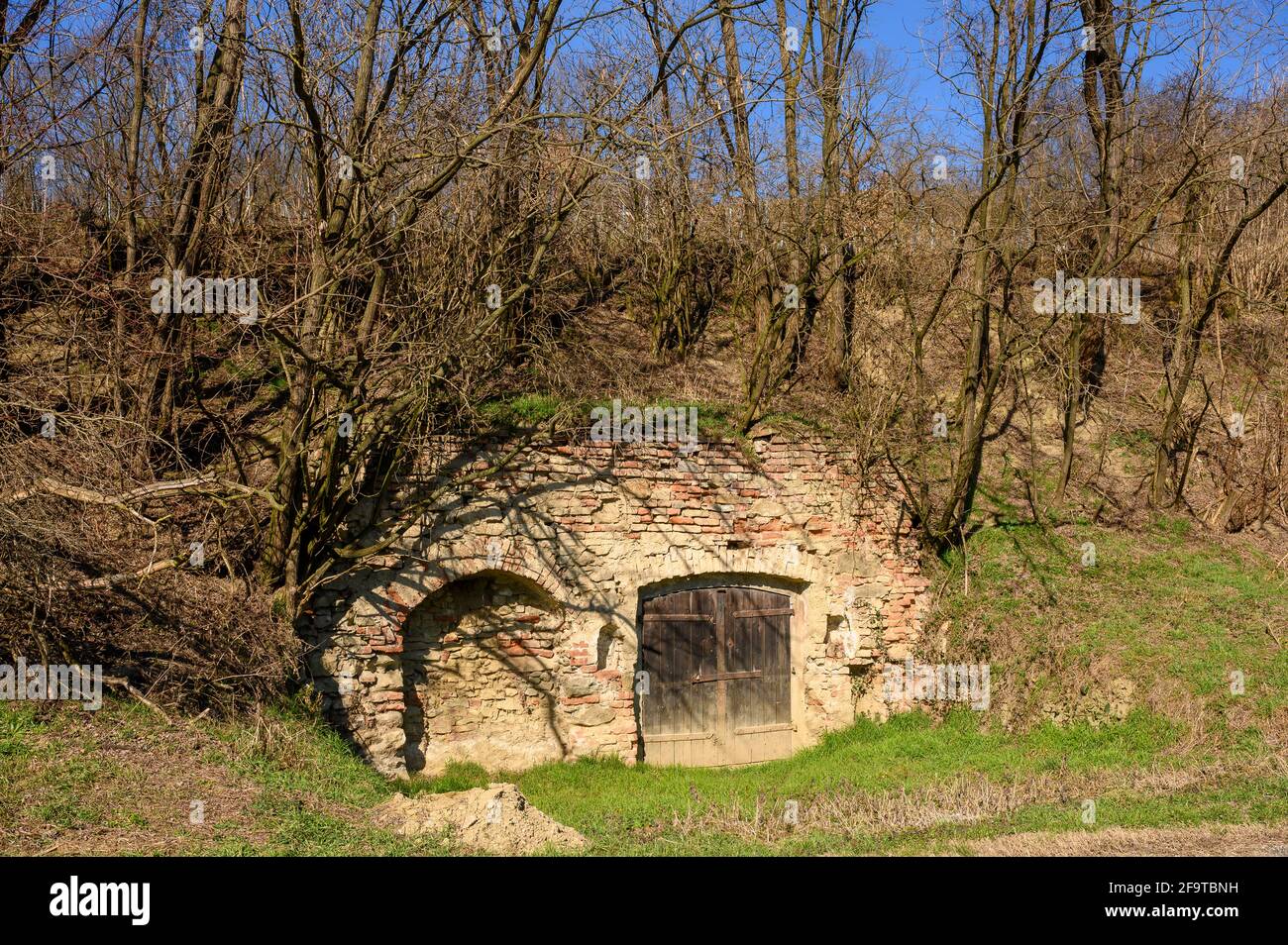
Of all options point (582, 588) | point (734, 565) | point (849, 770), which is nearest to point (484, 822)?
point (582, 588)

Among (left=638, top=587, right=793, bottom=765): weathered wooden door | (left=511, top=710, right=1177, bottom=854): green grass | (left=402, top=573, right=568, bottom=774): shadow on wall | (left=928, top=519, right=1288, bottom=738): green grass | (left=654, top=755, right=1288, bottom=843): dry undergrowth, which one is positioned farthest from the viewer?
(left=638, top=587, right=793, bottom=765): weathered wooden door

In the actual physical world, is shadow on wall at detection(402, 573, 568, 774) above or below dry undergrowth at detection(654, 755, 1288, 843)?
above

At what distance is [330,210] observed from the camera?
9742 mm

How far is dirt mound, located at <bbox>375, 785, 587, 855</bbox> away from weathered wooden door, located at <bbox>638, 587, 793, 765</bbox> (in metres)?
3.62

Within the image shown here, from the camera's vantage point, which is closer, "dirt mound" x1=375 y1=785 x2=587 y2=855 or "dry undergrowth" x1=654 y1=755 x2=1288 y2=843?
"dirt mound" x1=375 y1=785 x2=587 y2=855

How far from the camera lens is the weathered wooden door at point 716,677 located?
11922 mm

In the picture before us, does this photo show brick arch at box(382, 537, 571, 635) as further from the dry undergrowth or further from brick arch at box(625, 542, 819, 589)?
the dry undergrowth

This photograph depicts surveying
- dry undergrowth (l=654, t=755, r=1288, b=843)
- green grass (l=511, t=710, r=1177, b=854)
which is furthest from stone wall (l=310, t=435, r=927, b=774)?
dry undergrowth (l=654, t=755, r=1288, b=843)

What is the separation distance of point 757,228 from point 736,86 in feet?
6.83

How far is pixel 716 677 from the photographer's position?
12.2 metres

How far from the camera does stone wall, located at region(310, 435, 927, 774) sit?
10516mm

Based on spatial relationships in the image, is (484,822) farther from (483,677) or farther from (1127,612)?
(1127,612)

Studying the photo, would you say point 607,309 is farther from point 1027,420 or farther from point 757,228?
point 1027,420
